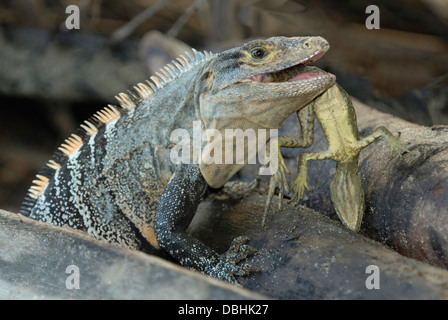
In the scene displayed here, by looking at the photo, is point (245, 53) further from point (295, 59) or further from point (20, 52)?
point (20, 52)

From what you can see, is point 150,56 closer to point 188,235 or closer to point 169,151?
point 169,151

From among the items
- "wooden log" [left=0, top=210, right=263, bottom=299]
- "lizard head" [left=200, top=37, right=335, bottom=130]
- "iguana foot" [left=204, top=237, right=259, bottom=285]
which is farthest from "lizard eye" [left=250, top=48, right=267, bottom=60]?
"wooden log" [left=0, top=210, right=263, bottom=299]

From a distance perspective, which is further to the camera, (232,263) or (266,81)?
(266,81)

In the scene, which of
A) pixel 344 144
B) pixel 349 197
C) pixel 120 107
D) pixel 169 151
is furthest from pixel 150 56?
pixel 349 197

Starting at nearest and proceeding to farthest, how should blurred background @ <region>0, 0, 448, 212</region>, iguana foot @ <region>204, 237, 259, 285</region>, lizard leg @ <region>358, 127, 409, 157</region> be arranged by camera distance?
iguana foot @ <region>204, 237, 259, 285</region>, lizard leg @ <region>358, 127, 409, 157</region>, blurred background @ <region>0, 0, 448, 212</region>

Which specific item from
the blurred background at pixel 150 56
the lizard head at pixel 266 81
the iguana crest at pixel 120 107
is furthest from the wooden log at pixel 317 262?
the blurred background at pixel 150 56

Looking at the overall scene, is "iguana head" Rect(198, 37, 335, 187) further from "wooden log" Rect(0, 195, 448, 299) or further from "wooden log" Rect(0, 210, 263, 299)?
"wooden log" Rect(0, 210, 263, 299)

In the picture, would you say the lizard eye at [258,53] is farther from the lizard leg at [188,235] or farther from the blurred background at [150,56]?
the blurred background at [150,56]

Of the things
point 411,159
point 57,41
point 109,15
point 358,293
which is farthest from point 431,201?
point 109,15
